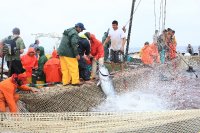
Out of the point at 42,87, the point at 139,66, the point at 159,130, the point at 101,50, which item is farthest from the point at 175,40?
the point at 159,130

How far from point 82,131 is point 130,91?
22.4 feet

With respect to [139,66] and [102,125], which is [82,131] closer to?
[102,125]

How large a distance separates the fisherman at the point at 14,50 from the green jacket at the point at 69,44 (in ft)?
3.52

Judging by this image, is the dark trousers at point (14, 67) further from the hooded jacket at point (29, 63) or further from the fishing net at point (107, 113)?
the hooded jacket at point (29, 63)

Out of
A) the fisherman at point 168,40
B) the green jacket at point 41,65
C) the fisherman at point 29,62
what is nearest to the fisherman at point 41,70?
the green jacket at point 41,65

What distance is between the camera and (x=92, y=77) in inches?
451

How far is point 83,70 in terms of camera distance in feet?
35.4

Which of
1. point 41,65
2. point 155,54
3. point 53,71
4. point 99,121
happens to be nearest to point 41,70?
point 41,65

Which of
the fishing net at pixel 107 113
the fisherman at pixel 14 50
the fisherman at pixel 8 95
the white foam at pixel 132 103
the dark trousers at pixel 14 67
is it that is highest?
the fisherman at pixel 14 50

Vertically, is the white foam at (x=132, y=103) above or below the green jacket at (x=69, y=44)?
below

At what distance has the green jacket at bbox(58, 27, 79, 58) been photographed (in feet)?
32.7

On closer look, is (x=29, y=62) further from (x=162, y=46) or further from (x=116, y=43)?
(x=162, y=46)

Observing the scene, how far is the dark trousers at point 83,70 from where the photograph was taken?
1065 centimetres

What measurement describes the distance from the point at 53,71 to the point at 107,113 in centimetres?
436
